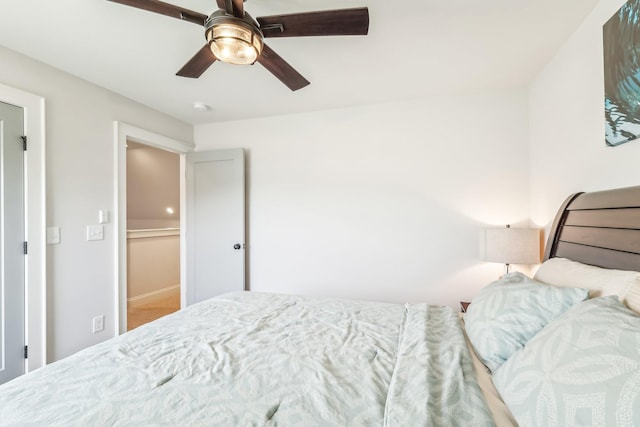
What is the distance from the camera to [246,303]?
5.95 ft

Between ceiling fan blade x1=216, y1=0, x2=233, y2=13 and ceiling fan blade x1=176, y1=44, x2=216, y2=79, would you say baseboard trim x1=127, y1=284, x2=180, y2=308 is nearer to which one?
ceiling fan blade x1=176, y1=44, x2=216, y2=79

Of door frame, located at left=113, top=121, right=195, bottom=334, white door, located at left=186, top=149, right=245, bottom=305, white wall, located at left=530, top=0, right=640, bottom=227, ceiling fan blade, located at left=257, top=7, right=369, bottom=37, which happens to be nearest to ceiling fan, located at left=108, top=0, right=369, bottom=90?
ceiling fan blade, located at left=257, top=7, right=369, bottom=37

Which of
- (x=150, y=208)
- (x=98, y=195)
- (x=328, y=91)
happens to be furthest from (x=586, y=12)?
(x=150, y=208)

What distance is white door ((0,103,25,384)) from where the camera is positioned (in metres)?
1.81

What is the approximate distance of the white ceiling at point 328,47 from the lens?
149 centimetres

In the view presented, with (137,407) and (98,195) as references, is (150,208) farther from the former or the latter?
(137,407)

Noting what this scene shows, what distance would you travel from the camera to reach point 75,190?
86.9 inches

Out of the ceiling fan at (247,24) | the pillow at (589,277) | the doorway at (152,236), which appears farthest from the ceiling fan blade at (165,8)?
the doorway at (152,236)

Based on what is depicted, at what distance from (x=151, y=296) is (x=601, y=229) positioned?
501cm

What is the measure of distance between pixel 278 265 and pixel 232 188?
41.1 inches

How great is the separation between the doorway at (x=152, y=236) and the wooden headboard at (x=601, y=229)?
4.14m

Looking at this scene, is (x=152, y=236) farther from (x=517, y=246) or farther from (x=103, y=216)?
(x=517, y=246)

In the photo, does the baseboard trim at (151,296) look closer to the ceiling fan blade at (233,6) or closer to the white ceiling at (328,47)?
the white ceiling at (328,47)

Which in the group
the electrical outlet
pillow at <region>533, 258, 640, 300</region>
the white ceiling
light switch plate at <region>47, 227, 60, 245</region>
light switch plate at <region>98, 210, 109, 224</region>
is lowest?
the electrical outlet
